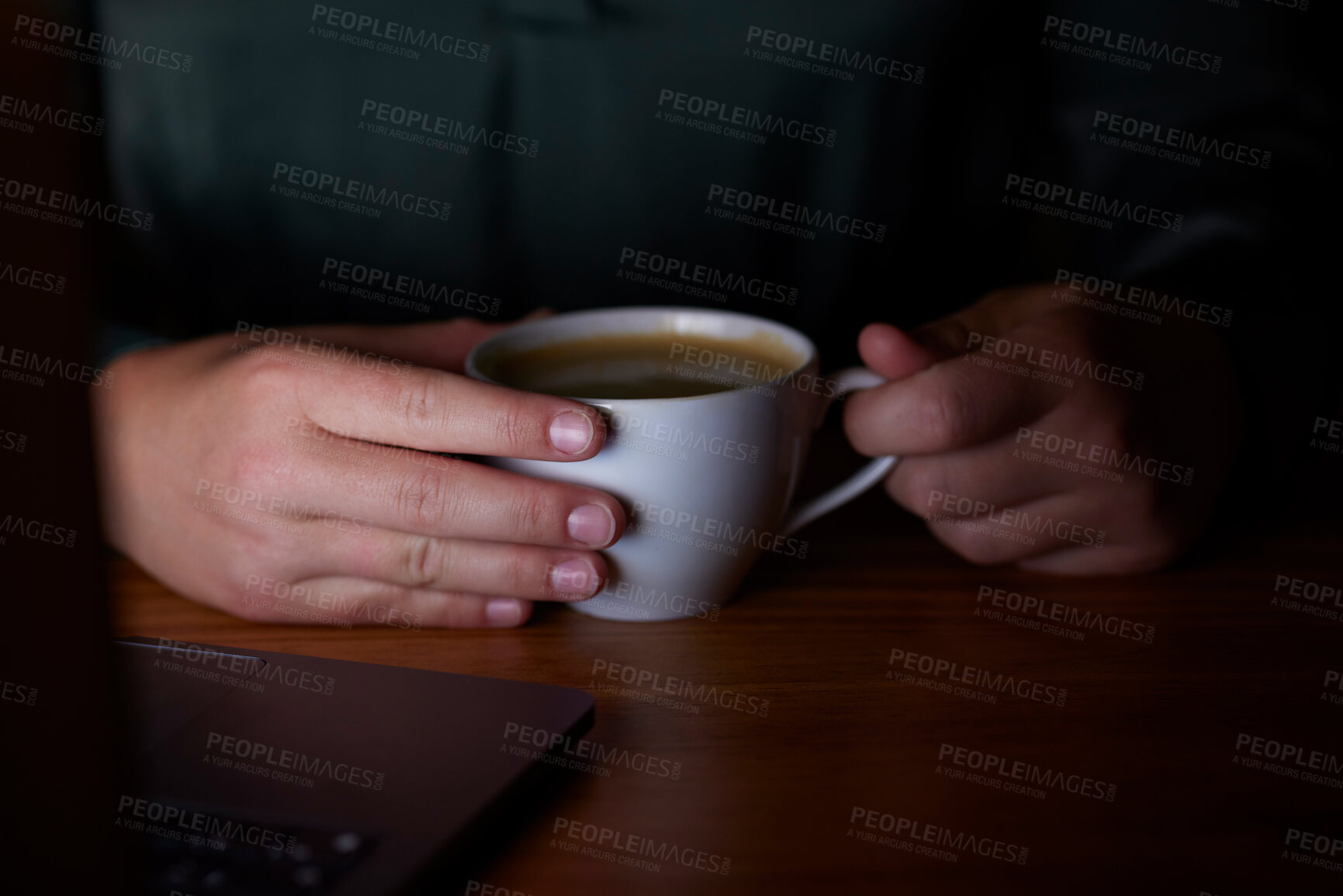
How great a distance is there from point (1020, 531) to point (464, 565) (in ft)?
1.29

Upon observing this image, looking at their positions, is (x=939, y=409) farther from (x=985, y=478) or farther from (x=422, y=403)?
(x=422, y=403)

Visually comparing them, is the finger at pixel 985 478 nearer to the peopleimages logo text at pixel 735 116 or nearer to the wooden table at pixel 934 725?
the wooden table at pixel 934 725

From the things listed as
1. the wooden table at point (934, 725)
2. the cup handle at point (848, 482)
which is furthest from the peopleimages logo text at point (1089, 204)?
the cup handle at point (848, 482)

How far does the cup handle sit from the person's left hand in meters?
0.01

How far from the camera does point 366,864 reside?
36cm

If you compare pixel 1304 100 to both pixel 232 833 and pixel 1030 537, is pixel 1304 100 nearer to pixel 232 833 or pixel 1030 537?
pixel 1030 537

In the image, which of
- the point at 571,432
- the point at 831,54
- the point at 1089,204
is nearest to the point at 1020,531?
the point at 571,432

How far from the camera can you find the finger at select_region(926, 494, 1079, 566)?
26.8 inches

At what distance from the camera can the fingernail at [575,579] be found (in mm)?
583

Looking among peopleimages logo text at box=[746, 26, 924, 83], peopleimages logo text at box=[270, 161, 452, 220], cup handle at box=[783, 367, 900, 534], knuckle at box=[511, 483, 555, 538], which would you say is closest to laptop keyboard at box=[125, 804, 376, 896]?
knuckle at box=[511, 483, 555, 538]

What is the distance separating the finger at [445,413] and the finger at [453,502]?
20mm

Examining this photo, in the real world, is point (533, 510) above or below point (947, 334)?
below

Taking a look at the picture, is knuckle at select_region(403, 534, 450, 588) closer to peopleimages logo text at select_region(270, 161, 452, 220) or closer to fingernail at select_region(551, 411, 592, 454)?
fingernail at select_region(551, 411, 592, 454)

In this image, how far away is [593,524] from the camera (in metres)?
0.56
